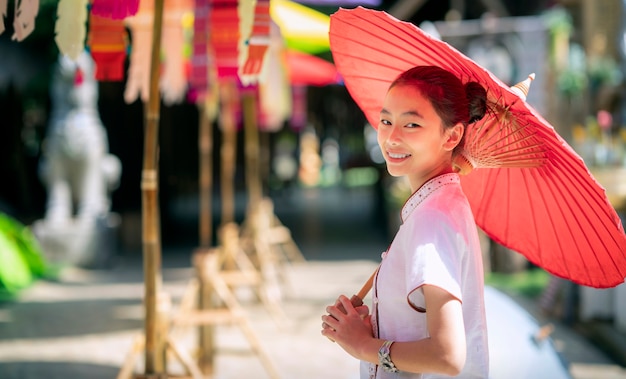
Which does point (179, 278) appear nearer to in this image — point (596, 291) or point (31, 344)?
point (31, 344)

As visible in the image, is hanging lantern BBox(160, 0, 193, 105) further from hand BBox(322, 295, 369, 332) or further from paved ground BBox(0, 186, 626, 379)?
hand BBox(322, 295, 369, 332)

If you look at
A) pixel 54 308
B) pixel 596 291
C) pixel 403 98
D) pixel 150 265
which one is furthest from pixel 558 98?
pixel 403 98

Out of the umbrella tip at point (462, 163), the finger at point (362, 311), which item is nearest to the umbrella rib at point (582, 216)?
the umbrella tip at point (462, 163)

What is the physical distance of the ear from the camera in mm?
1640

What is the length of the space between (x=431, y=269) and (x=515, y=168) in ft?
1.70

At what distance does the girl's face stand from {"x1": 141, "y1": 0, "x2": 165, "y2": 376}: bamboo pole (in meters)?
1.20

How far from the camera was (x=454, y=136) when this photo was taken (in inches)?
64.9

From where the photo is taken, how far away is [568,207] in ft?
5.72

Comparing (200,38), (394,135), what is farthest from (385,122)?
(200,38)

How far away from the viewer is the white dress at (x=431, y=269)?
149 cm

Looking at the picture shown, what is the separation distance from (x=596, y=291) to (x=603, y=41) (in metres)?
6.39

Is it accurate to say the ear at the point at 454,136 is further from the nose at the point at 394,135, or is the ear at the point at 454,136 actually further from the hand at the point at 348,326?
the hand at the point at 348,326

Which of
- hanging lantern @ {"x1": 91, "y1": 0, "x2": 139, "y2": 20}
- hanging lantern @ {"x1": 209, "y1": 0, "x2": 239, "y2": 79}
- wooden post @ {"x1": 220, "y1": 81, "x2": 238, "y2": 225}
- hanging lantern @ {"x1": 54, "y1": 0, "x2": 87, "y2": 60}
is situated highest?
wooden post @ {"x1": 220, "y1": 81, "x2": 238, "y2": 225}

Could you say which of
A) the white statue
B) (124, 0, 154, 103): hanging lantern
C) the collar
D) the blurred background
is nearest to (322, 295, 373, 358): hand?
the collar
